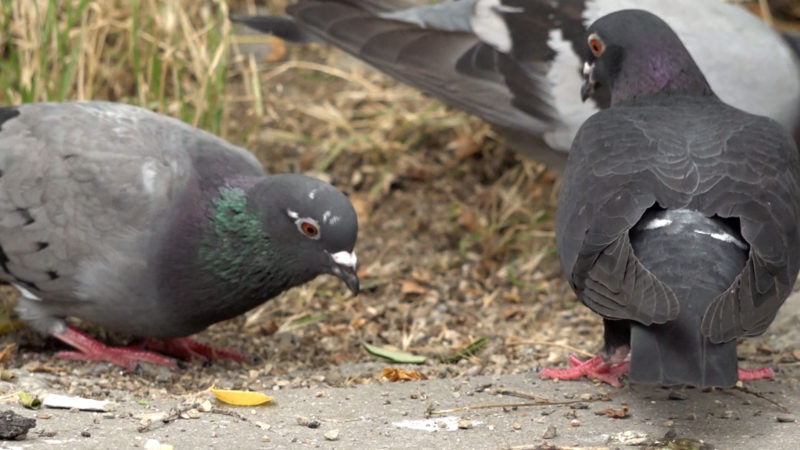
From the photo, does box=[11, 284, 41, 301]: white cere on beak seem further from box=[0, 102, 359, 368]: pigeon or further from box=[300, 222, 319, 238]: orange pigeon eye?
box=[300, 222, 319, 238]: orange pigeon eye

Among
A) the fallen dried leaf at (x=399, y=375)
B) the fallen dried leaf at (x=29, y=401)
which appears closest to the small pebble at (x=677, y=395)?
the fallen dried leaf at (x=399, y=375)

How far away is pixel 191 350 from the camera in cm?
488

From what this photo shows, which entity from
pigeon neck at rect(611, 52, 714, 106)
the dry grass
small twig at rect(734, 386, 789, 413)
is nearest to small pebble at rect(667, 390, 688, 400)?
small twig at rect(734, 386, 789, 413)

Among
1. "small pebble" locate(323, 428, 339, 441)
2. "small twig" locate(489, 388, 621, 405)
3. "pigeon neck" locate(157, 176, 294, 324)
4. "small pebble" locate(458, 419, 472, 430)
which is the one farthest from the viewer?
"pigeon neck" locate(157, 176, 294, 324)

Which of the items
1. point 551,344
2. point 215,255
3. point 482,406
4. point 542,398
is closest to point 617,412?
point 542,398

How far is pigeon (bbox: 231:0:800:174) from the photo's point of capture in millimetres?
5281

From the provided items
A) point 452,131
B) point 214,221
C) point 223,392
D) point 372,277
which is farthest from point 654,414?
point 452,131

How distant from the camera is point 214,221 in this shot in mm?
4383

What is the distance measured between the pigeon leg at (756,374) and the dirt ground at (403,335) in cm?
5

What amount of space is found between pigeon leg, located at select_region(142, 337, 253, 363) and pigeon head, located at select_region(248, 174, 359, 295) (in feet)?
2.00

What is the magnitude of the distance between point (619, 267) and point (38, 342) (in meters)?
2.62

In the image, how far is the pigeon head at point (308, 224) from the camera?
4238 mm

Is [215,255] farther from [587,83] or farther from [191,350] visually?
[587,83]

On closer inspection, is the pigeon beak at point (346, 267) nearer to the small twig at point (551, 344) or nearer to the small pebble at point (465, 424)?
the small pebble at point (465, 424)
